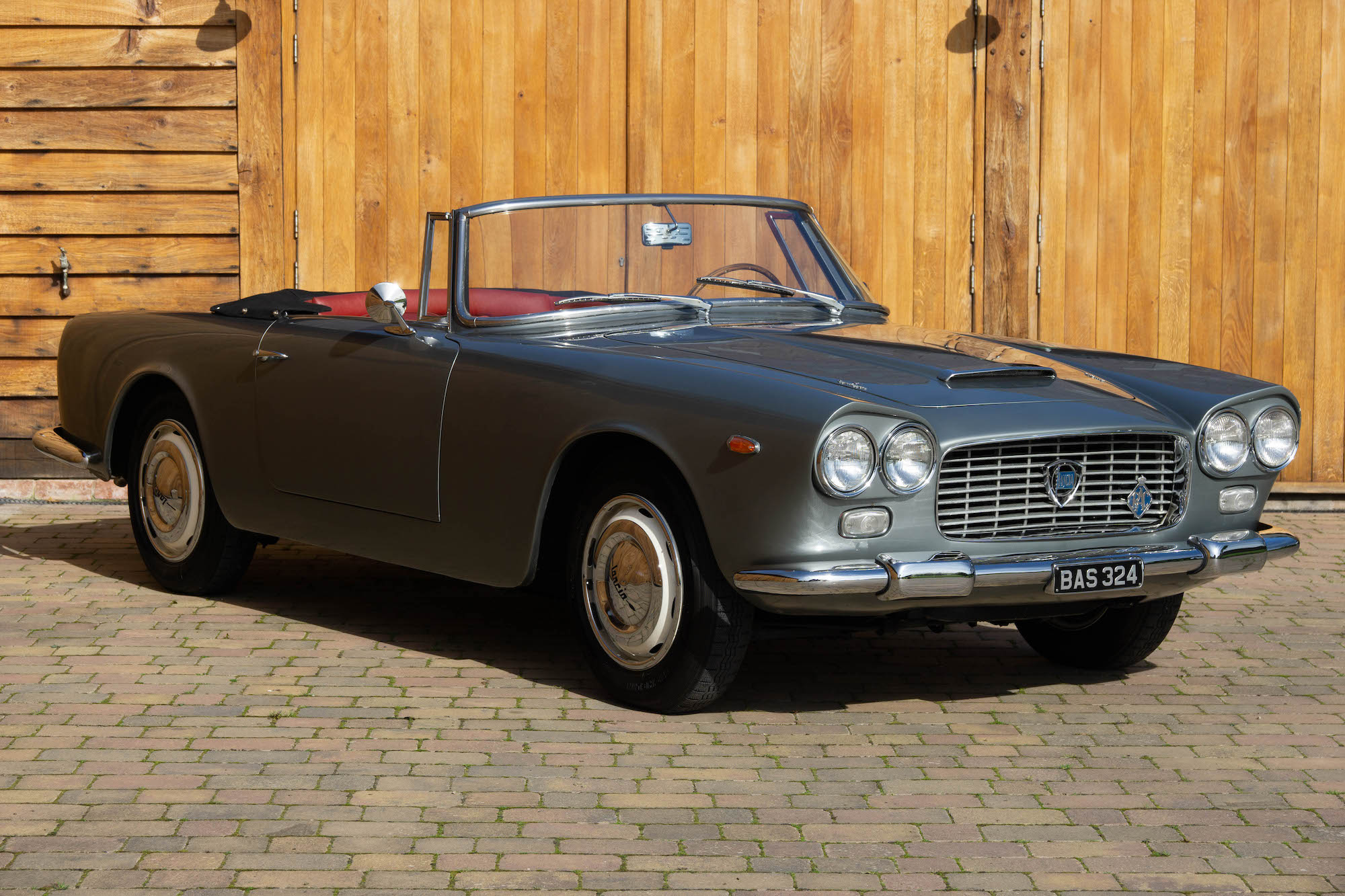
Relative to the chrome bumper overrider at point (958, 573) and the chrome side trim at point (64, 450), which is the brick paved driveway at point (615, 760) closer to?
the chrome bumper overrider at point (958, 573)

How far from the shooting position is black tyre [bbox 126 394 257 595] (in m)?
6.46

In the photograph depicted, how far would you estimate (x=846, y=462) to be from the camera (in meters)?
4.38

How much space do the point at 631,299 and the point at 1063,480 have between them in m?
1.58

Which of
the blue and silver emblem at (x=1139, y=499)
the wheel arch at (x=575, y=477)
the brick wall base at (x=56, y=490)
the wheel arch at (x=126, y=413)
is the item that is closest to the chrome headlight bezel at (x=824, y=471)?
the wheel arch at (x=575, y=477)

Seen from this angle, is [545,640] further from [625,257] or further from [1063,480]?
[1063,480]

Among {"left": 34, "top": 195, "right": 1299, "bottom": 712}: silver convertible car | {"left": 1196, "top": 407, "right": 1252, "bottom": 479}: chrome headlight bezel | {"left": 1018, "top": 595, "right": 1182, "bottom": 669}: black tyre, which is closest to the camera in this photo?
{"left": 34, "top": 195, "right": 1299, "bottom": 712}: silver convertible car

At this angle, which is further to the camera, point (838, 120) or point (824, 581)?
point (838, 120)

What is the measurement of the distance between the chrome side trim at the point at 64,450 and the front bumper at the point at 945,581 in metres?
3.47

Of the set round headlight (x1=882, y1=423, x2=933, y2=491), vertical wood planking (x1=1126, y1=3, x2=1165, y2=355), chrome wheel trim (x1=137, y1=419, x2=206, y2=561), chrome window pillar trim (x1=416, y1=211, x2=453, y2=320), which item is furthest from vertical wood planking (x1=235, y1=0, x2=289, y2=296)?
round headlight (x1=882, y1=423, x2=933, y2=491)

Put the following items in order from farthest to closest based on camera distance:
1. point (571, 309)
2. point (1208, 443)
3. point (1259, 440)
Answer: point (571, 309) → point (1259, 440) → point (1208, 443)

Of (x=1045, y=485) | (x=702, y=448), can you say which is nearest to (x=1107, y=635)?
(x=1045, y=485)

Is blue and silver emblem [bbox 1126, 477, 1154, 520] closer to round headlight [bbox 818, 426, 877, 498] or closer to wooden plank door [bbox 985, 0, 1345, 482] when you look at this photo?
round headlight [bbox 818, 426, 877, 498]

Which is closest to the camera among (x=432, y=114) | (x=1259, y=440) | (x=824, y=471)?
(x=824, y=471)

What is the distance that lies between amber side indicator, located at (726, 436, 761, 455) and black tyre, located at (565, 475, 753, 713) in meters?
→ 0.28
